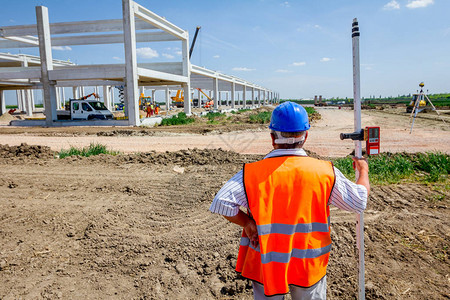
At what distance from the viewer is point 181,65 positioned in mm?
29781

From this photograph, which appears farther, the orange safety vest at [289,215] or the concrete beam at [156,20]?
the concrete beam at [156,20]

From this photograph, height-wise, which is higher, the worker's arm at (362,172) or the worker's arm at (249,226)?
the worker's arm at (362,172)

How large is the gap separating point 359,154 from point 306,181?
70 centimetres

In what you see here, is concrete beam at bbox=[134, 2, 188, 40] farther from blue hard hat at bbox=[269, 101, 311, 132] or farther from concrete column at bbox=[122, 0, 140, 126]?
blue hard hat at bbox=[269, 101, 311, 132]

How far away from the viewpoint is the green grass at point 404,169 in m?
6.75

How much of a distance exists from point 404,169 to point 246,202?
259 inches

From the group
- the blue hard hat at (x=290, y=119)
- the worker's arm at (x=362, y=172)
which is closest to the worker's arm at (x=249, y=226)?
the blue hard hat at (x=290, y=119)

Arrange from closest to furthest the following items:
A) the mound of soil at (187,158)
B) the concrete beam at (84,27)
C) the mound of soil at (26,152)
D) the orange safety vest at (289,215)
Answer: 1. the orange safety vest at (289,215)
2. the mound of soil at (187,158)
3. the mound of soil at (26,152)
4. the concrete beam at (84,27)

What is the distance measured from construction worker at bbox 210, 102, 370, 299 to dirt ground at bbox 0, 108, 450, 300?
5.27 feet

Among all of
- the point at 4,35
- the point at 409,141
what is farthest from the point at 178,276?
the point at 4,35

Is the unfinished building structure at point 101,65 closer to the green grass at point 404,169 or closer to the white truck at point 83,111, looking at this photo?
the white truck at point 83,111

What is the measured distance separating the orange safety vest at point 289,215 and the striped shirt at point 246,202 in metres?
0.05

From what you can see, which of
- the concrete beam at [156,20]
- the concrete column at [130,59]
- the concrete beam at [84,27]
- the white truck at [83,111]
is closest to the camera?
the concrete column at [130,59]

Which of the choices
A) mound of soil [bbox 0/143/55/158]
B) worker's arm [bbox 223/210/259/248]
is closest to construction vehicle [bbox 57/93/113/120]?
mound of soil [bbox 0/143/55/158]
